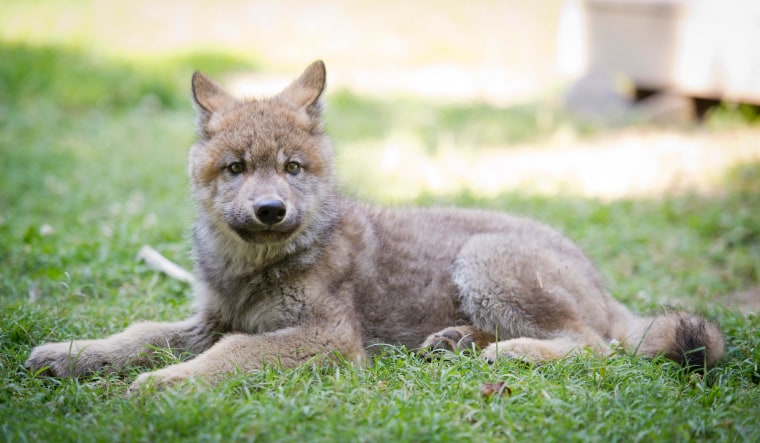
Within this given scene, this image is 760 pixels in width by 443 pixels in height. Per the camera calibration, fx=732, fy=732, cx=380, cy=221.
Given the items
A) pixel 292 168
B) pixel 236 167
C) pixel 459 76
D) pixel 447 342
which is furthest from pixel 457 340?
pixel 459 76

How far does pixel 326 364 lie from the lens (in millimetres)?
4250

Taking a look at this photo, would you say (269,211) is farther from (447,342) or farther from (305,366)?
(447,342)

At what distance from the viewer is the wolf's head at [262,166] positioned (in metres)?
4.34

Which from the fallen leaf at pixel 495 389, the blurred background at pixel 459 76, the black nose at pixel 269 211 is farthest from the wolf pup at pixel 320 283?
the blurred background at pixel 459 76

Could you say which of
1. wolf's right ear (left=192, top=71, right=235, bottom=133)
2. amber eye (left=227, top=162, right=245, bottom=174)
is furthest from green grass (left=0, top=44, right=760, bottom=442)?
amber eye (left=227, top=162, right=245, bottom=174)

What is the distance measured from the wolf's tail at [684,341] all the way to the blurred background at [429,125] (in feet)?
4.90

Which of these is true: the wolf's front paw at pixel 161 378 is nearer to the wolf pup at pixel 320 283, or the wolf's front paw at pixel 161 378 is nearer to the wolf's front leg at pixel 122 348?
the wolf pup at pixel 320 283

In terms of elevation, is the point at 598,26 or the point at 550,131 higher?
the point at 598,26

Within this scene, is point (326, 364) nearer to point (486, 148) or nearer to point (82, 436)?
point (82, 436)

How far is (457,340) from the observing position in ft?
15.5

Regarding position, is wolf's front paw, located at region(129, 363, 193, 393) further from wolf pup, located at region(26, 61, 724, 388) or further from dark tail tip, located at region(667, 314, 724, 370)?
dark tail tip, located at region(667, 314, 724, 370)

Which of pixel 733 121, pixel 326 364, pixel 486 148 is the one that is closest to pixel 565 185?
pixel 486 148

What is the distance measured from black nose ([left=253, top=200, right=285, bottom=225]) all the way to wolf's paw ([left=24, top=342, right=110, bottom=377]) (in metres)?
1.31

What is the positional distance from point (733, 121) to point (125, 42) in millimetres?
11778
